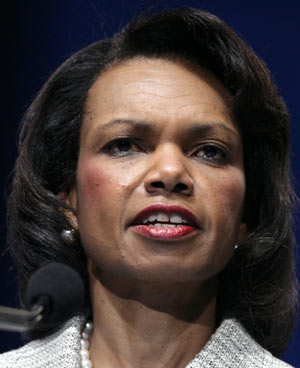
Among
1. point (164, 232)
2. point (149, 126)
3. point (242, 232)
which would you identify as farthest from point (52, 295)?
point (242, 232)

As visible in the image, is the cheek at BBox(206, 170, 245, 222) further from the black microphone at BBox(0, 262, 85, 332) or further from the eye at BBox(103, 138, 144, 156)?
the black microphone at BBox(0, 262, 85, 332)

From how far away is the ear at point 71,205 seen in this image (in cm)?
159

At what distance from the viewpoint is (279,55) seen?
197cm

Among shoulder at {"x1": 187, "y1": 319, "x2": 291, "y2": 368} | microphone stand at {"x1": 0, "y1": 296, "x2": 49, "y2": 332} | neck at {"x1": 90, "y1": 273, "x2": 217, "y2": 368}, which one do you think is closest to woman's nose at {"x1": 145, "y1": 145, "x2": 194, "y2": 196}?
neck at {"x1": 90, "y1": 273, "x2": 217, "y2": 368}

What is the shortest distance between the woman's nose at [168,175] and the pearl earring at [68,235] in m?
0.27

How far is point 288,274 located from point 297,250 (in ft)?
1.10

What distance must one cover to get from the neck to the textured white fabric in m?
0.04

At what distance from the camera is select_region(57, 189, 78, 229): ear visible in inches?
62.7

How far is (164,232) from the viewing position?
1.38 meters

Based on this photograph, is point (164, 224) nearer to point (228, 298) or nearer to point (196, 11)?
point (228, 298)

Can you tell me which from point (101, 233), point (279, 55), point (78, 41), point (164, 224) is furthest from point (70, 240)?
point (279, 55)

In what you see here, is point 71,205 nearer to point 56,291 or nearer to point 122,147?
point 122,147

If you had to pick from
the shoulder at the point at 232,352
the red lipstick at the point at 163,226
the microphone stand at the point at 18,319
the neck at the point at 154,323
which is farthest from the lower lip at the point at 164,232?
the microphone stand at the point at 18,319

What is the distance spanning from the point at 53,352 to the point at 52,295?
1.70 feet
